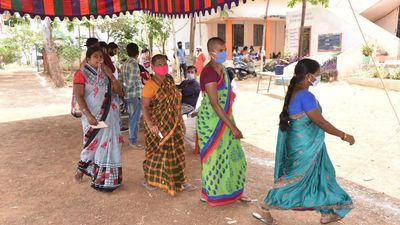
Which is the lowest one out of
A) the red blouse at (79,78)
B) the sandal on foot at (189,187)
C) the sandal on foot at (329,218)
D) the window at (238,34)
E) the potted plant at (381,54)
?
the sandal on foot at (189,187)

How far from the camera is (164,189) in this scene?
360cm

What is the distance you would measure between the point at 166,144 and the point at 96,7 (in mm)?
4128

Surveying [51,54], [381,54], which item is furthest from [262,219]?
[381,54]

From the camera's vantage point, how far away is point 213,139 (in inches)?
119

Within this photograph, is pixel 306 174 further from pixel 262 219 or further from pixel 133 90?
pixel 133 90

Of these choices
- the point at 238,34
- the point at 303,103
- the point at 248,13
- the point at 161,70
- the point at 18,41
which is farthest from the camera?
the point at 18,41

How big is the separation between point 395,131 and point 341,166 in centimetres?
213

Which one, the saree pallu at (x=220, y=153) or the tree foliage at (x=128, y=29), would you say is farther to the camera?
the tree foliage at (x=128, y=29)

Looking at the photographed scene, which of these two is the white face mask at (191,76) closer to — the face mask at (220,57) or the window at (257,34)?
the face mask at (220,57)

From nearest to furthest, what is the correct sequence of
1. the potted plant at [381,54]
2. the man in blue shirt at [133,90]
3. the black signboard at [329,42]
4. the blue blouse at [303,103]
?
the blue blouse at [303,103], the man in blue shirt at [133,90], the potted plant at [381,54], the black signboard at [329,42]

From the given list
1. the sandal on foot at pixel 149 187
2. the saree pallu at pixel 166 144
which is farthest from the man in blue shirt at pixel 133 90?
the saree pallu at pixel 166 144

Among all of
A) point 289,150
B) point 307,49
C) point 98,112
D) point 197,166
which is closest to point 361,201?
point 289,150

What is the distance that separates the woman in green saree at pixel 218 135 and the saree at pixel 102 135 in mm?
1016

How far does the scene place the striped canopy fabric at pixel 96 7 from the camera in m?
5.32
